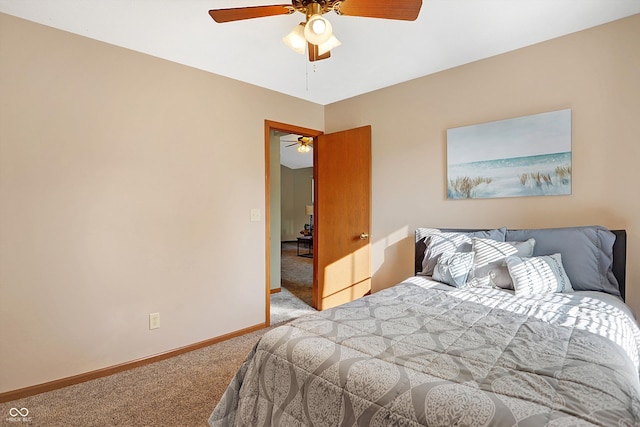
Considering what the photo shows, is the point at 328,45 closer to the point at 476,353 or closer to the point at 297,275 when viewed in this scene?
the point at 476,353

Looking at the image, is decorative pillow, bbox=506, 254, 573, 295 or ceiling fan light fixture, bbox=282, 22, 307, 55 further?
decorative pillow, bbox=506, 254, 573, 295

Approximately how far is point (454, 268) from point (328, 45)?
172 centimetres

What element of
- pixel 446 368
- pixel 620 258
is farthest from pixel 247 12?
pixel 620 258

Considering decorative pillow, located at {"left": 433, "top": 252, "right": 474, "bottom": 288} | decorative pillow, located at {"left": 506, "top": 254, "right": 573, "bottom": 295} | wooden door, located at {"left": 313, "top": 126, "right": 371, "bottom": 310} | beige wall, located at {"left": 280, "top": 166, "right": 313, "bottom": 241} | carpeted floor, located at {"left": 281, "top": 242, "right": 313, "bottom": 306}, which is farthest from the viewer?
beige wall, located at {"left": 280, "top": 166, "right": 313, "bottom": 241}

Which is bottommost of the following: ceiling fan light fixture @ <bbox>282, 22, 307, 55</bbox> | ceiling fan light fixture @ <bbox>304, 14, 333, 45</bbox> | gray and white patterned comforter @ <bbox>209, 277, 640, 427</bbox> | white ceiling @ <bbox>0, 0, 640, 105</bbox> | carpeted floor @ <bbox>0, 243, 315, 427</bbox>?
carpeted floor @ <bbox>0, 243, 315, 427</bbox>

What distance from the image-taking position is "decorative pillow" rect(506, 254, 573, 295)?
201cm

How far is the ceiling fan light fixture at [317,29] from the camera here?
1.60 metres

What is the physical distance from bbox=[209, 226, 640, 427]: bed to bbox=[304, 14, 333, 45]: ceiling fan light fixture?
1450 mm

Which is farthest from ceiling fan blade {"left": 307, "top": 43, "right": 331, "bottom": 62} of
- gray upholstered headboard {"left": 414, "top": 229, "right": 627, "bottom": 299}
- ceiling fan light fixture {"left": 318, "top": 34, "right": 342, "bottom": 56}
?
gray upholstered headboard {"left": 414, "top": 229, "right": 627, "bottom": 299}

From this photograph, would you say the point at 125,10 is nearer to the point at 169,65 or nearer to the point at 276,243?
the point at 169,65

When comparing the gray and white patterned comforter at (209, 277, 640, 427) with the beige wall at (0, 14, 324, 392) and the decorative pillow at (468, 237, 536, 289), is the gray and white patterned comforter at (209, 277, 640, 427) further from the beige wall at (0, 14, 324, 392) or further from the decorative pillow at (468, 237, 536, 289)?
the beige wall at (0, 14, 324, 392)

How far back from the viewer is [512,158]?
2.60m

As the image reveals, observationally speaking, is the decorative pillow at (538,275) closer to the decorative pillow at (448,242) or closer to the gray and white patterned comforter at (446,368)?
the gray and white patterned comforter at (446,368)

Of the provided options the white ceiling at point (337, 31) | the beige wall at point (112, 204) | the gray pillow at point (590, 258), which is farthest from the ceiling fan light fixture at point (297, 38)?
the gray pillow at point (590, 258)
